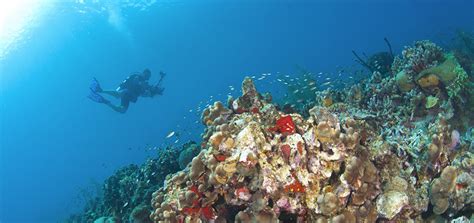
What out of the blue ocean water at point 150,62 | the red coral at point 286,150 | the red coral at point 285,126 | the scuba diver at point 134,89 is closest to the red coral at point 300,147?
the red coral at point 286,150

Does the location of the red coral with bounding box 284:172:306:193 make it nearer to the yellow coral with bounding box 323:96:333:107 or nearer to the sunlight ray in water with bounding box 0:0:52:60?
the yellow coral with bounding box 323:96:333:107

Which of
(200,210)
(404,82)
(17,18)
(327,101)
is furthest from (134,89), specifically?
(17,18)

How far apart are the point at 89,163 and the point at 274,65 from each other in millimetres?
63987

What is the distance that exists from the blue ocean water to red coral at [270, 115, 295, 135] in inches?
2917

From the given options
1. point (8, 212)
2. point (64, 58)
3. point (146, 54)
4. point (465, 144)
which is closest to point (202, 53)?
point (146, 54)

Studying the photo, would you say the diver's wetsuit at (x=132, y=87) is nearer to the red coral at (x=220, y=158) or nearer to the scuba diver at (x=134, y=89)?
the scuba diver at (x=134, y=89)

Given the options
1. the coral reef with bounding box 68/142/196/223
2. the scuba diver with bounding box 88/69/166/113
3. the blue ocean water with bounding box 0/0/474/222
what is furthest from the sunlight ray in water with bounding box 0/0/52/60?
the coral reef with bounding box 68/142/196/223

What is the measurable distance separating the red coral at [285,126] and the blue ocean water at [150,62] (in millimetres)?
74094

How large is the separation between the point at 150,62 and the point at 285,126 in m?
114

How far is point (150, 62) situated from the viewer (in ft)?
376

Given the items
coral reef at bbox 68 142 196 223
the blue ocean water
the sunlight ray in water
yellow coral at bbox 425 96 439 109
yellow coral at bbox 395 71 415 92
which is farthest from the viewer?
the blue ocean water

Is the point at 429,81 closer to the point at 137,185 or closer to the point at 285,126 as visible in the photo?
the point at 285,126

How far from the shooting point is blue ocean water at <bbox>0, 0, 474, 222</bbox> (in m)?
87.3

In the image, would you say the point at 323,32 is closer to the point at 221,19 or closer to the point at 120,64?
the point at 221,19
